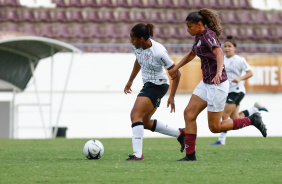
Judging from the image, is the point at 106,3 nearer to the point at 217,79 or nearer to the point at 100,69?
the point at 100,69

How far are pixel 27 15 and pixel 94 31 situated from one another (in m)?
2.31

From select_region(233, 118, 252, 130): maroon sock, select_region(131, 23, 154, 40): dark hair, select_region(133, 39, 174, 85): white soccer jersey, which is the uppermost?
select_region(131, 23, 154, 40): dark hair

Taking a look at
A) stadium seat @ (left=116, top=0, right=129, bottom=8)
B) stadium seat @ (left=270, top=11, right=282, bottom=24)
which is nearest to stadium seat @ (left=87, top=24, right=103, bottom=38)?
stadium seat @ (left=116, top=0, right=129, bottom=8)

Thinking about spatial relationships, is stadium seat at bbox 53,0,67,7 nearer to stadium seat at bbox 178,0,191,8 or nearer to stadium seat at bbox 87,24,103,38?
stadium seat at bbox 87,24,103,38

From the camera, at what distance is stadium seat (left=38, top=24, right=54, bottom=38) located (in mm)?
19500

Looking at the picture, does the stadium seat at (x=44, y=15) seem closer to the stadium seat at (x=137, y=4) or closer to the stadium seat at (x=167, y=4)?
the stadium seat at (x=137, y=4)

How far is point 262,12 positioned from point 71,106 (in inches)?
324

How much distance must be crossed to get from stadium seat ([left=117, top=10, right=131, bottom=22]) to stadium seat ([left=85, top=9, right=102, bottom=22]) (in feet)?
2.32

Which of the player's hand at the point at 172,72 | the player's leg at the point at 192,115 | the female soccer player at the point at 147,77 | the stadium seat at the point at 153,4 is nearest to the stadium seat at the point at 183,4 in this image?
the stadium seat at the point at 153,4

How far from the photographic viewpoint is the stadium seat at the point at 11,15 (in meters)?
19.6

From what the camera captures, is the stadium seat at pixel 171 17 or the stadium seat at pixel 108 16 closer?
the stadium seat at pixel 108 16

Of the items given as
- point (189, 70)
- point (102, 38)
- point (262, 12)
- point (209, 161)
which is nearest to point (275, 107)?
point (189, 70)

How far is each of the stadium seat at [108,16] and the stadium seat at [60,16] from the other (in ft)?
4.28

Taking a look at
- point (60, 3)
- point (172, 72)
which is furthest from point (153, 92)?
point (60, 3)
